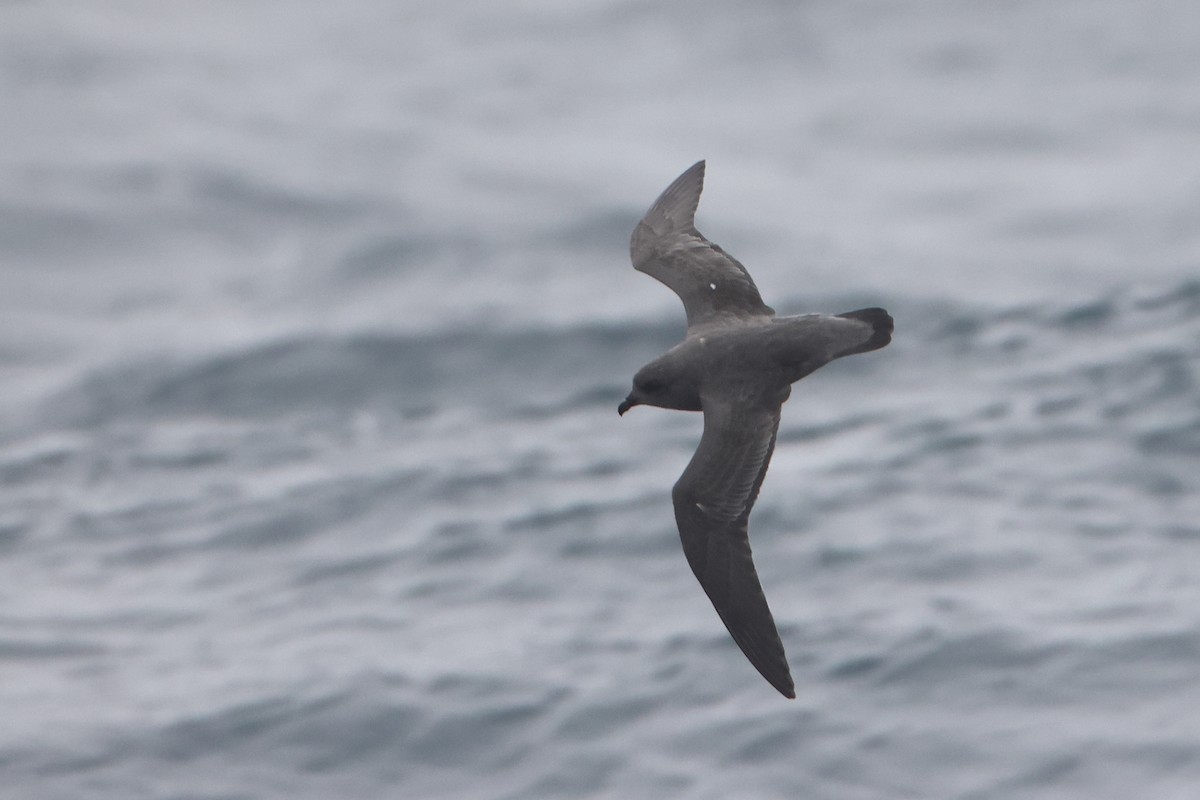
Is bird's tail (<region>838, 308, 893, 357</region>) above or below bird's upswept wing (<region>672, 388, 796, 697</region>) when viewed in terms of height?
above

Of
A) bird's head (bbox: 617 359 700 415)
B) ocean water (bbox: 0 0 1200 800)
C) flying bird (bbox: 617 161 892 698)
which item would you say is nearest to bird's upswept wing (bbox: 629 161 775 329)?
flying bird (bbox: 617 161 892 698)

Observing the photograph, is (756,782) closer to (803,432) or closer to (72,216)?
(803,432)

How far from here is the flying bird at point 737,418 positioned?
841cm

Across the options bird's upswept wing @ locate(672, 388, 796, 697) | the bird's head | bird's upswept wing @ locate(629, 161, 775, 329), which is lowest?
bird's upswept wing @ locate(672, 388, 796, 697)

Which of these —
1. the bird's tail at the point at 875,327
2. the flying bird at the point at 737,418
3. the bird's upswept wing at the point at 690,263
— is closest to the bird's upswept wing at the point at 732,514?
the flying bird at the point at 737,418

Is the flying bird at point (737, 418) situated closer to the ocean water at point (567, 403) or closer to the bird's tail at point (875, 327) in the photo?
the bird's tail at point (875, 327)

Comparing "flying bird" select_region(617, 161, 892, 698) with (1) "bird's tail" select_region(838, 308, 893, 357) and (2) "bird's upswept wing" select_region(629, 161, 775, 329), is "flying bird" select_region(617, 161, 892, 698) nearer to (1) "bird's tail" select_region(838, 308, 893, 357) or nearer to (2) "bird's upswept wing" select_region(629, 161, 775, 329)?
(1) "bird's tail" select_region(838, 308, 893, 357)

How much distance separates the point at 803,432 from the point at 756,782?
18.4ft

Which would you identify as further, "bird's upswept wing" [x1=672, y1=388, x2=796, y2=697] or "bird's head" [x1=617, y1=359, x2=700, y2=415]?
"bird's head" [x1=617, y1=359, x2=700, y2=415]

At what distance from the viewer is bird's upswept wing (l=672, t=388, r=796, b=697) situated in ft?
27.5

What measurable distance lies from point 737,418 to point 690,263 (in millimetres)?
1489

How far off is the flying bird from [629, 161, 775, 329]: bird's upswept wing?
0.48m

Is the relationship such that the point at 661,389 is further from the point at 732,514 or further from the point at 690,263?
the point at 690,263

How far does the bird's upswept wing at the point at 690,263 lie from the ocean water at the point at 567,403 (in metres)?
4.80
